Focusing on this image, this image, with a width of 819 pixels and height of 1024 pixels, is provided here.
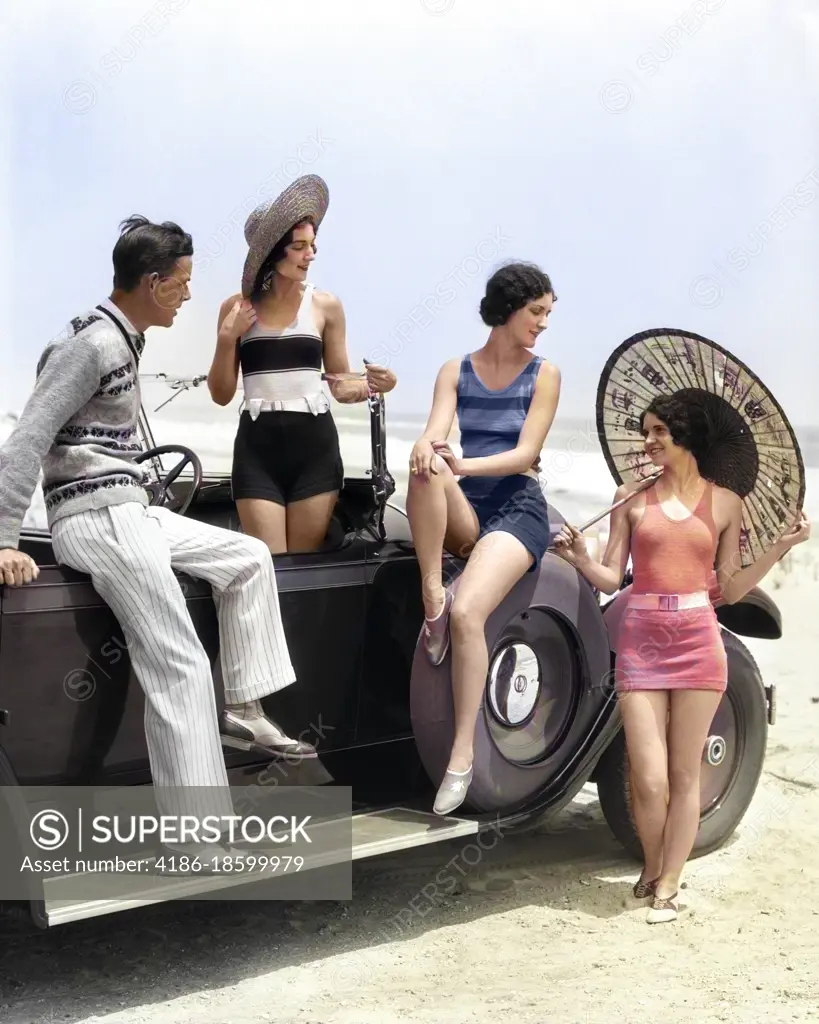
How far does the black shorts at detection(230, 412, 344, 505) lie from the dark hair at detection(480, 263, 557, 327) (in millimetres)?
692

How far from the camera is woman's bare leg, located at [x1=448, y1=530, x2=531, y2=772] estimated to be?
4.29 m

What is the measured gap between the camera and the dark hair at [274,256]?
4.45 m

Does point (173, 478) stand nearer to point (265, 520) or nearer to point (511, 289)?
point (265, 520)

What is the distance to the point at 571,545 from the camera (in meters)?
4.67

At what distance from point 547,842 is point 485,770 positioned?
1.23 meters

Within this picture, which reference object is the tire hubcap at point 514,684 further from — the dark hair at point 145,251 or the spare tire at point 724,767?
the dark hair at point 145,251

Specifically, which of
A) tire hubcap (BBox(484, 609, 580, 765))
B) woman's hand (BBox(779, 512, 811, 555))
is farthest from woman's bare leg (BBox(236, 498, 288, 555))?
woman's hand (BBox(779, 512, 811, 555))

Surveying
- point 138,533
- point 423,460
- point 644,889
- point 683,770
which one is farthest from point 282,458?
point 644,889

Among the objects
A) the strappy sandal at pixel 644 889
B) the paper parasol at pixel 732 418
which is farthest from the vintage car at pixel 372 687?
the paper parasol at pixel 732 418

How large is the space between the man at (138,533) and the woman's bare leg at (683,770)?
1.43m

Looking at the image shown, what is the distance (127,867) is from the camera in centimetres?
376

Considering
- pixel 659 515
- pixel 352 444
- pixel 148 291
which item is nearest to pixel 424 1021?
pixel 659 515

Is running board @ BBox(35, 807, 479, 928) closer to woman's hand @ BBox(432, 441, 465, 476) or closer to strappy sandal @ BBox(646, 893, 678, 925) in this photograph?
strappy sandal @ BBox(646, 893, 678, 925)

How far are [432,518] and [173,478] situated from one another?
827mm
